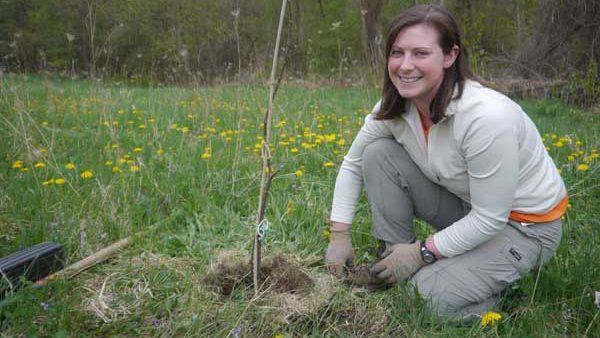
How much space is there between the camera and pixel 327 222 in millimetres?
2324

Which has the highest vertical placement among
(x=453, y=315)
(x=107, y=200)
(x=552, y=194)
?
(x=552, y=194)

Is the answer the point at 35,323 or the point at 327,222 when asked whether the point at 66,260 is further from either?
the point at 327,222

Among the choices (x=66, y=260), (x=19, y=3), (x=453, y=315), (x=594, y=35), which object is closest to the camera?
(x=453, y=315)

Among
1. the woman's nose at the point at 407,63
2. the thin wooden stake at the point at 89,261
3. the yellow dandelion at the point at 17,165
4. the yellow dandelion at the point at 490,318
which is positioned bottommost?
the thin wooden stake at the point at 89,261

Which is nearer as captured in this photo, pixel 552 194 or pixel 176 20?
pixel 552 194

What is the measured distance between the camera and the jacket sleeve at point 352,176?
77.8 inches

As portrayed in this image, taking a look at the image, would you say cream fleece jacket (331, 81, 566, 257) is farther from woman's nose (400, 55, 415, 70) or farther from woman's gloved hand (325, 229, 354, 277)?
woman's gloved hand (325, 229, 354, 277)

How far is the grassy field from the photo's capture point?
1.60 m

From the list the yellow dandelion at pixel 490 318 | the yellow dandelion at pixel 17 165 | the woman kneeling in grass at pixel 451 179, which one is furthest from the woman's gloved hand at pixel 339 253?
the yellow dandelion at pixel 17 165

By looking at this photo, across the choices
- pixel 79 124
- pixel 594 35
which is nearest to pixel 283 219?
pixel 79 124

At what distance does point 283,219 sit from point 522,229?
988mm

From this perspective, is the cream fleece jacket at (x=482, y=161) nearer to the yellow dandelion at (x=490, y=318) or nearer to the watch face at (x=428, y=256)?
the watch face at (x=428, y=256)

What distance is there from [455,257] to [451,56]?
64 cm

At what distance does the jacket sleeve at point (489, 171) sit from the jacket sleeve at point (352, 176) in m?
0.41
